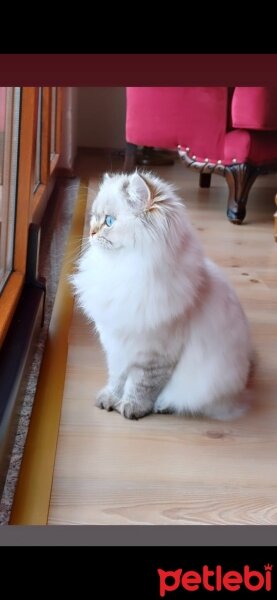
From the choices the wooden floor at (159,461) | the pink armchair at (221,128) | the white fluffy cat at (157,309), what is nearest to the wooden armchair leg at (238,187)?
the pink armchair at (221,128)

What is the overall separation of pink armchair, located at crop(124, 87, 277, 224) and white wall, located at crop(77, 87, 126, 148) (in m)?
1.42

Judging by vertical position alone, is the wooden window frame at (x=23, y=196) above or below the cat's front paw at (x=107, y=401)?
above

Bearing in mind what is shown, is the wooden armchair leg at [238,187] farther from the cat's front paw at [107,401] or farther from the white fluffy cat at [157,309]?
the cat's front paw at [107,401]

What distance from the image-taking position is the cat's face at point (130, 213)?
120 cm

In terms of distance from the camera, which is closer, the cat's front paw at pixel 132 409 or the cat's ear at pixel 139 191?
the cat's ear at pixel 139 191

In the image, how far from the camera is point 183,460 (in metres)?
1.23

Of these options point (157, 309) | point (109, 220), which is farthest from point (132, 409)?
point (109, 220)

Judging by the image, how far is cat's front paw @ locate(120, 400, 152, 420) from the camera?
1358 mm
